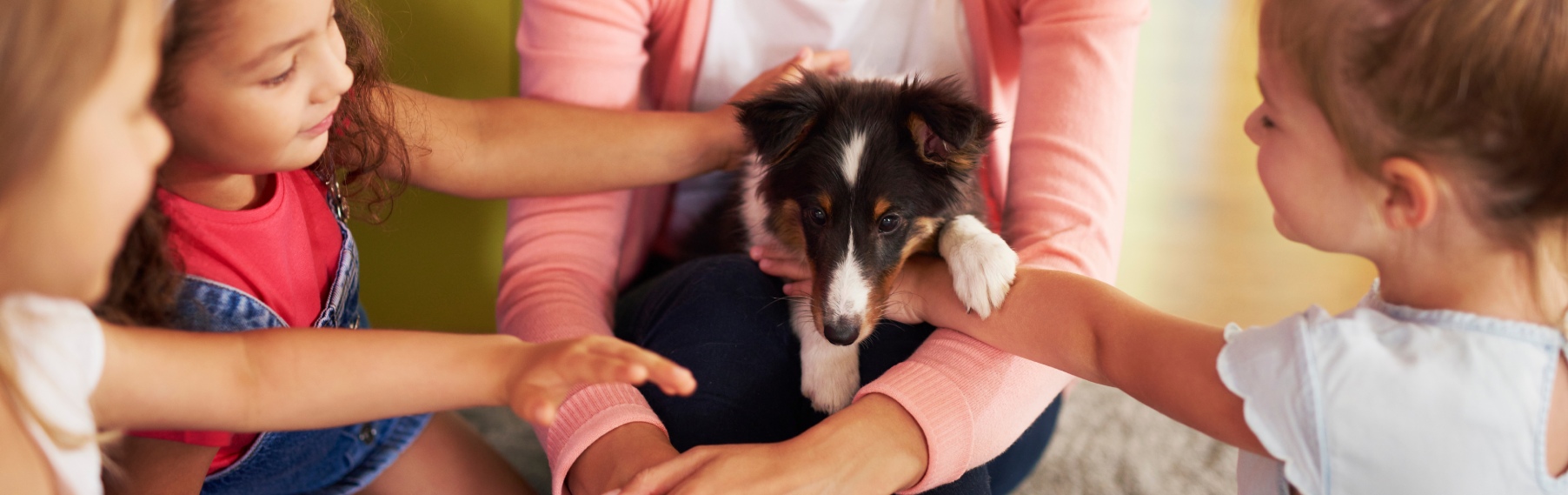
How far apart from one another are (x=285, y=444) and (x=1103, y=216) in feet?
4.09

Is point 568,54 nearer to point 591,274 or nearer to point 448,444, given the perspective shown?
point 591,274

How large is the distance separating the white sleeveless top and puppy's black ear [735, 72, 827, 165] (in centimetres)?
75

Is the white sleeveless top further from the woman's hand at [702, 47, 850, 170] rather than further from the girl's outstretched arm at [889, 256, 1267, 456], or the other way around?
the woman's hand at [702, 47, 850, 170]

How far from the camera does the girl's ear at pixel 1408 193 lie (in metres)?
0.84

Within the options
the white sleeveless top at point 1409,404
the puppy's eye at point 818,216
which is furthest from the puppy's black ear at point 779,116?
the white sleeveless top at point 1409,404

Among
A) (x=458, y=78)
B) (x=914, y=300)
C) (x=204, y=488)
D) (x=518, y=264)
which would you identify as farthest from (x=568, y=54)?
(x=204, y=488)

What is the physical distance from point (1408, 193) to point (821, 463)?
69 centimetres

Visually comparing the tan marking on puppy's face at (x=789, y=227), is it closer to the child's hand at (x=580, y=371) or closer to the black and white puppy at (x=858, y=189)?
the black and white puppy at (x=858, y=189)

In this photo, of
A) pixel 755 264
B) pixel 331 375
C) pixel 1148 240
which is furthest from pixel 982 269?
pixel 1148 240

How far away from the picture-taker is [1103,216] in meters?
1.53

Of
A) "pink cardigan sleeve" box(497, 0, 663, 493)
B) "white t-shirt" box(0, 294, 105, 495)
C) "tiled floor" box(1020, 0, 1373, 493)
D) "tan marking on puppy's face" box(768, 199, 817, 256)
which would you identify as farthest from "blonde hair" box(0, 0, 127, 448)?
"tiled floor" box(1020, 0, 1373, 493)

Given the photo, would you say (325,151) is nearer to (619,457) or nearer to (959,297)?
(619,457)

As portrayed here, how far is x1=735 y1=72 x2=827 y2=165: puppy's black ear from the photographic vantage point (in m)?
1.44

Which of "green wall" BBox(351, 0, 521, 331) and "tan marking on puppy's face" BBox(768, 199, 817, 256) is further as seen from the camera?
"green wall" BBox(351, 0, 521, 331)
